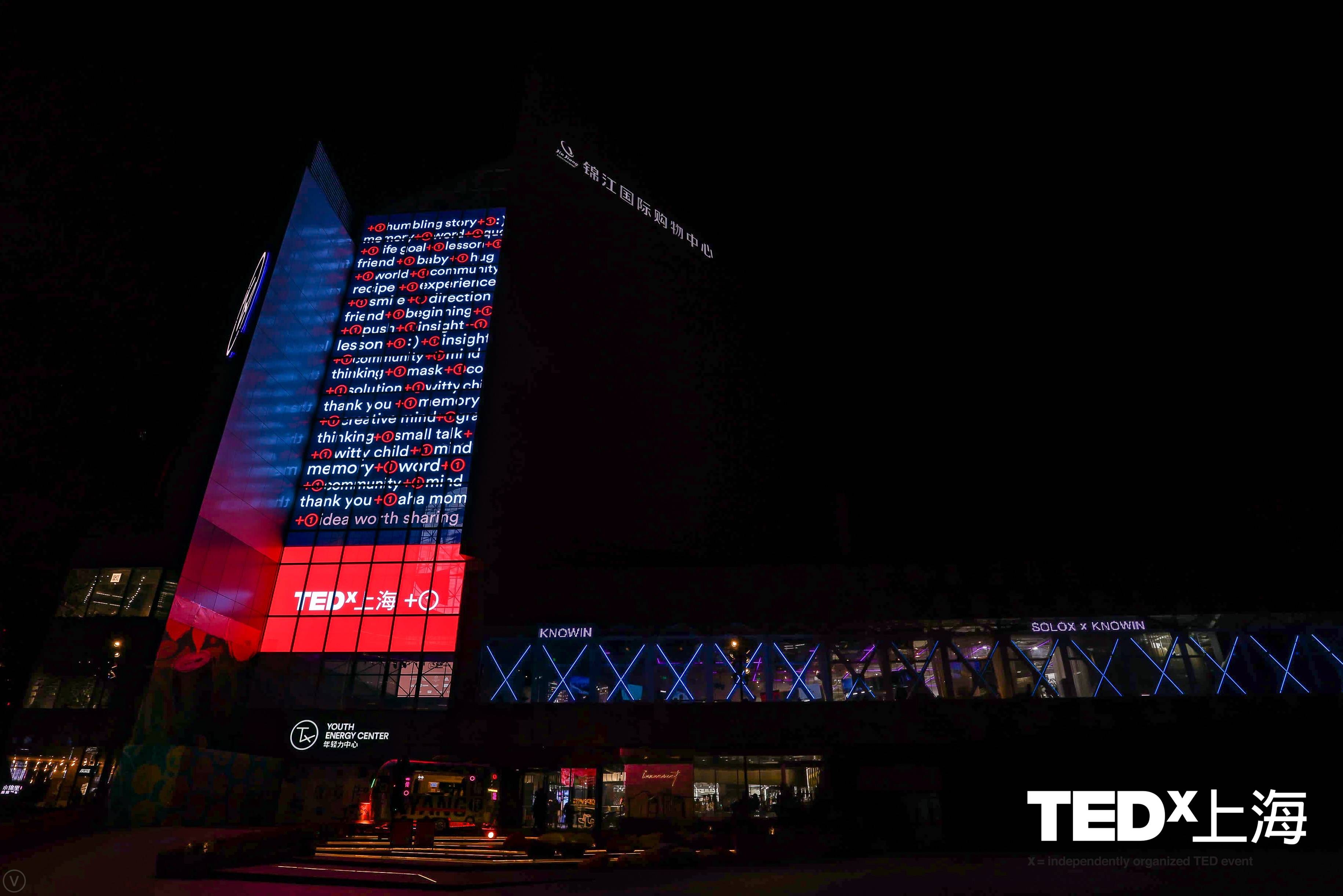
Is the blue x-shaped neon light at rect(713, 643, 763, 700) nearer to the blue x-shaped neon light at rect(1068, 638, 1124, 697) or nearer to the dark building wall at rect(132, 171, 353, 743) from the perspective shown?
the blue x-shaped neon light at rect(1068, 638, 1124, 697)

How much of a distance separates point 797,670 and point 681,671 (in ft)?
15.7

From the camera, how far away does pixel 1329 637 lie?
27.2 m

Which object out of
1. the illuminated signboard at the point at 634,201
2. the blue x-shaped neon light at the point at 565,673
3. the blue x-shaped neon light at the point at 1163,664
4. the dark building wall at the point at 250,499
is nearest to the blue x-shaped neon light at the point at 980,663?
the blue x-shaped neon light at the point at 1163,664

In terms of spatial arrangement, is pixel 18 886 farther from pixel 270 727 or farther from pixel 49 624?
pixel 49 624

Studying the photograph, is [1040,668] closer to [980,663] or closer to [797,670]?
[980,663]

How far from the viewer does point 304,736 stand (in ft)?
104

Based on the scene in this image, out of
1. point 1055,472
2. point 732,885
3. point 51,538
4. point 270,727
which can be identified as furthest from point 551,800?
point 1055,472

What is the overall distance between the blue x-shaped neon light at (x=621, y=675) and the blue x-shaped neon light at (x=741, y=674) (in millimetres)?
3300

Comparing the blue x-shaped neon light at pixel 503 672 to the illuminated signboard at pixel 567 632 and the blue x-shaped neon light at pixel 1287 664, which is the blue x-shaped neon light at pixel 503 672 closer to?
the illuminated signboard at pixel 567 632

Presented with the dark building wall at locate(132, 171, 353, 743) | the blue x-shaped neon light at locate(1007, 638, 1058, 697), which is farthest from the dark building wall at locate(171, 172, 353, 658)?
the blue x-shaped neon light at locate(1007, 638, 1058, 697)

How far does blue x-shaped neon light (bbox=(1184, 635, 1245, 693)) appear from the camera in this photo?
88.8 ft

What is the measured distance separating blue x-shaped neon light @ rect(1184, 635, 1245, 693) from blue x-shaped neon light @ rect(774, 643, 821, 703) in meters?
14.7

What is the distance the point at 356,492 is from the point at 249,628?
8.85 metres

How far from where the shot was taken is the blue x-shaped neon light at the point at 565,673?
2891cm
